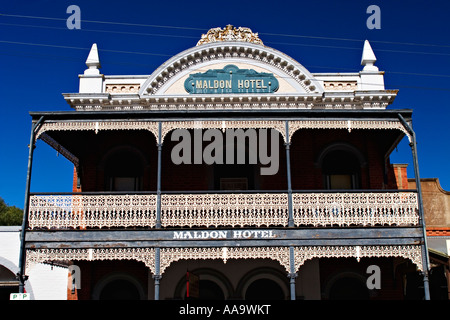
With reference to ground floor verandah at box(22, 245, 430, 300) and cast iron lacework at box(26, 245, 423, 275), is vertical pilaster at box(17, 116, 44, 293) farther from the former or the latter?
Result: ground floor verandah at box(22, 245, 430, 300)

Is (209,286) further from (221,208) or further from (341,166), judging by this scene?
(341,166)

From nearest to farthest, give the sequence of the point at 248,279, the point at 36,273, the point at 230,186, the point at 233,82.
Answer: the point at 248,279 → the point at 230,186 → the point at 233,82 → the point at 36,273

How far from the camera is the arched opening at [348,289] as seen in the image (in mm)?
15789

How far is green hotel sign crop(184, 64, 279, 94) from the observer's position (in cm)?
1747

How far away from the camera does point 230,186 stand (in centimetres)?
1664

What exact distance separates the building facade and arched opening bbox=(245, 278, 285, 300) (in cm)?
3

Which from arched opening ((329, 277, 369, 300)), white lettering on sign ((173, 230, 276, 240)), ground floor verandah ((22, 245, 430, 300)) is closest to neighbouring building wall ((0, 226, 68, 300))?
ground floor verandah ((22, 245, 430, 300))

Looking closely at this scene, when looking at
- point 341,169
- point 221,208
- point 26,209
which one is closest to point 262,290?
point 221,208

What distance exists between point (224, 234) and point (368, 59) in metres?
8.60

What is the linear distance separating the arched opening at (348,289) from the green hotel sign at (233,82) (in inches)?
249

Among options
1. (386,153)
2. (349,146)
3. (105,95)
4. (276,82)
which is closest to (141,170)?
(105,95)

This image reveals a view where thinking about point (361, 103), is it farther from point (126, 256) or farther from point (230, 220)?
point (126, 256)

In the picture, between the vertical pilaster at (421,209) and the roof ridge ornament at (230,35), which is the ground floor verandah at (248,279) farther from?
the roof ridge ornament at (230,35)
